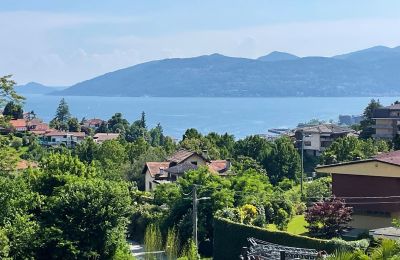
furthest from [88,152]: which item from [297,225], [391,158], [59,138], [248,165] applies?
[59,138]

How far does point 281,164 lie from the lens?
49.6m

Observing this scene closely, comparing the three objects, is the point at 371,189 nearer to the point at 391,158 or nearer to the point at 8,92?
the point at 391,158

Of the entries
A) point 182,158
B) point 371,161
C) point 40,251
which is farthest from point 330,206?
point 182,158

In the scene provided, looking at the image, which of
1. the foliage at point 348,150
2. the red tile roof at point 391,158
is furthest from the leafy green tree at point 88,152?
the red tile roof at point 391,158

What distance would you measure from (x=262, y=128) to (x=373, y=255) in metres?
189

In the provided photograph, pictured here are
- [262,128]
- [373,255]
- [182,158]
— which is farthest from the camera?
[262,128]

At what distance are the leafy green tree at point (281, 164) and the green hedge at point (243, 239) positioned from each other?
25101 millimetres

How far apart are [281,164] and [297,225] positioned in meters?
21.3

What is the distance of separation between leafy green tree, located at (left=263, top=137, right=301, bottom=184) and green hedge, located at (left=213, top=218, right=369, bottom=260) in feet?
82.4

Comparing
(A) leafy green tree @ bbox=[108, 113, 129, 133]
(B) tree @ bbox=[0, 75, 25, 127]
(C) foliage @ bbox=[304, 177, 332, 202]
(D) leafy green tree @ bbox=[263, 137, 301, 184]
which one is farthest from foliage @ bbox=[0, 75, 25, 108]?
(A) leafy green tree @ bbox=[108, 113, 129, 133]

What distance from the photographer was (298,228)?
90.5 ft

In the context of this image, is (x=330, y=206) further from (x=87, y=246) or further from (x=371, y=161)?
(x=87, y=246)

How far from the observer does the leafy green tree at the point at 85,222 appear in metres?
18.2

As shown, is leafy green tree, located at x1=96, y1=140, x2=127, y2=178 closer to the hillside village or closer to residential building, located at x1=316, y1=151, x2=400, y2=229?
A: the hillside village
